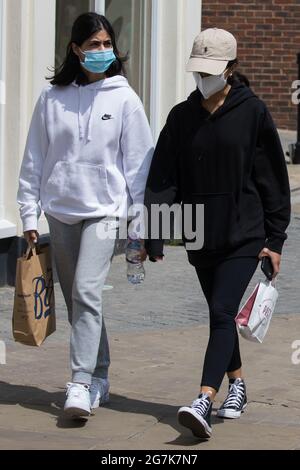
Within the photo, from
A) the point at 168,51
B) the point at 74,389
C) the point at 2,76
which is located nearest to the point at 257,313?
the point at 74,389

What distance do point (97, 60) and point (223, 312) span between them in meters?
1.41

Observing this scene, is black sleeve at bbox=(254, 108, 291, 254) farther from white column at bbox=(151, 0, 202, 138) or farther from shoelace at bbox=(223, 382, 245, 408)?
white column at bbox=(151, 0, 202, 138)

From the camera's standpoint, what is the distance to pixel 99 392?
6.24 meters

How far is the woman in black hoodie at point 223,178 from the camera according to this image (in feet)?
18.8

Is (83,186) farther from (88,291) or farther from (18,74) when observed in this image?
(18,74)

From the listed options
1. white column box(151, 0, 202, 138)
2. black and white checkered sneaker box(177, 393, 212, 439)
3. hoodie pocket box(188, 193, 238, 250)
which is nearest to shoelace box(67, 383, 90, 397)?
black and white checkered sneaker box(177, 393, 212, 439)

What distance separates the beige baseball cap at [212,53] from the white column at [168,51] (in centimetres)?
532

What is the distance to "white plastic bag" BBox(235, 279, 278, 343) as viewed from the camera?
5809 millimetres

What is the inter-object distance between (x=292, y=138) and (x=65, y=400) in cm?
1145

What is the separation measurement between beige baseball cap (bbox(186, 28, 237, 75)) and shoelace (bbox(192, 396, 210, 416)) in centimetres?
155

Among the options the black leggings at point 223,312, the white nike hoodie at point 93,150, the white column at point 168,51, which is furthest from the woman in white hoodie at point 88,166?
the white column at point 168,51

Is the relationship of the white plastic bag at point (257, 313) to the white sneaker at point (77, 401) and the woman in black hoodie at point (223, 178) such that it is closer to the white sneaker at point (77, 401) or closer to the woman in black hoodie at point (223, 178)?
the woman in black hoodie at point (223, 178)

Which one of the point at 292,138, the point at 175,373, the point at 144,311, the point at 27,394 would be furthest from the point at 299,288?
the point at 292,138

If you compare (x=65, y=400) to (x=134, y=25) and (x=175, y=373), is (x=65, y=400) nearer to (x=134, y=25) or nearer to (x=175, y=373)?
(x=175, y=373)
